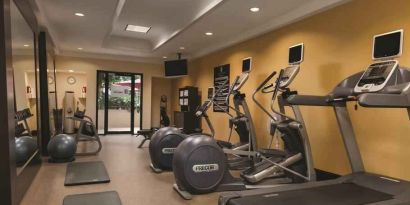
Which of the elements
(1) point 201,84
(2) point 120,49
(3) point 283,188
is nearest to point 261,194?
(3) point 283,188

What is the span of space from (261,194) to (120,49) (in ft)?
22.6

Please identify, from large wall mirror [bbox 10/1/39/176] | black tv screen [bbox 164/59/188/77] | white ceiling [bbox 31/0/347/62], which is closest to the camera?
large wall mirror [bbox 10/1/39/176]

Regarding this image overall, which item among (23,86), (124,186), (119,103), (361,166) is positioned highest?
(23,86)

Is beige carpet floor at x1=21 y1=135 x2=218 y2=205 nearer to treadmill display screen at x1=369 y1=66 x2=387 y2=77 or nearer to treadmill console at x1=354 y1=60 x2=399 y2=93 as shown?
treadmill console at x1=354 y1=60 x2=399 y2=93

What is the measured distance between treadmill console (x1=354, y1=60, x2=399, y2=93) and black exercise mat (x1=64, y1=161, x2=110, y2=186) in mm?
3327

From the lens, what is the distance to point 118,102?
975cm

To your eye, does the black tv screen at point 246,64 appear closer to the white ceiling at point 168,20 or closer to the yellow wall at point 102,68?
the white ceiling at point 168,20

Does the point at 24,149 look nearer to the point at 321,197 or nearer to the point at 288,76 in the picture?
the point at 321,197

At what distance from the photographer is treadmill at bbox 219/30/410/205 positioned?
260 cm

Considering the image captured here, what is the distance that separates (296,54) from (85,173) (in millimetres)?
3798

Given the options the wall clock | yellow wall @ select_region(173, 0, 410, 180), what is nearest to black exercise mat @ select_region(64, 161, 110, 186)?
yellow wall @ select_region(173, 0, 410, 180)

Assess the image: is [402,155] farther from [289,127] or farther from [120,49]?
[120,49]

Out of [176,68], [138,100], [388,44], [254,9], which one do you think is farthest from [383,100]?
[138,100]

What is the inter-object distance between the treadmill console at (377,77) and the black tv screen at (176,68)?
20.0 ft
